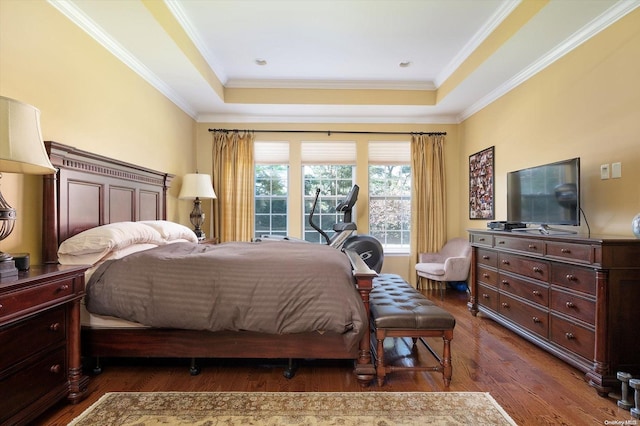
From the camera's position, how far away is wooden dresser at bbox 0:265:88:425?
1395 millimetres

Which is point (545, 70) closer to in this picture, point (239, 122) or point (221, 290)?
point (221, 290)

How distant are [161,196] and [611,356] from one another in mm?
4216

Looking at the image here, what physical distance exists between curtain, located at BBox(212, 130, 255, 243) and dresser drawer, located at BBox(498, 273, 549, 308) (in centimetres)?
334

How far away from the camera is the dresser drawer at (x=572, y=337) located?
2006mm

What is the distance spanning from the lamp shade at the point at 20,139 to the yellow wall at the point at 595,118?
368 cm

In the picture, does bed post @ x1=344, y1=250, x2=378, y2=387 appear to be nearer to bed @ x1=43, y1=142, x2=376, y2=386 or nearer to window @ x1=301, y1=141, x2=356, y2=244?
bed @ x1=43, y1=142, x2=376, y2=386

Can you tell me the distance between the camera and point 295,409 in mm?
1728

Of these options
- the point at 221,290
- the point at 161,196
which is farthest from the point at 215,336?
the point at 161,196

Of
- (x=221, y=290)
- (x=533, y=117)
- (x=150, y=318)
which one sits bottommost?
(x=150, y=318)

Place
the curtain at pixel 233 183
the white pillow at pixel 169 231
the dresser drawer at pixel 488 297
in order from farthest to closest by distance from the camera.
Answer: the curtain at pixel 233 183 → the dresser drawer at pixel 488 297 → the white pillow at pixel 169 231

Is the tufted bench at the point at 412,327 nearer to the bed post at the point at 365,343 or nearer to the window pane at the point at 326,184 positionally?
the bed post at the point at 365,343

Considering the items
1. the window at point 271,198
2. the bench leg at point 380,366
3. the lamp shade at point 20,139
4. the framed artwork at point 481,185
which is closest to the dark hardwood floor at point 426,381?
the bench leg at point 380,366

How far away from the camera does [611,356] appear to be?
191cm

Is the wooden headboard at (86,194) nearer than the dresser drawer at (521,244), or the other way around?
the wooden headboard at (86,194)
